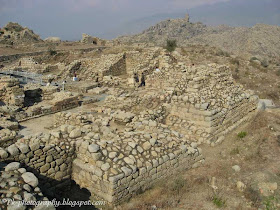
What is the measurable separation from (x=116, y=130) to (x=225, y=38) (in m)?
67.1

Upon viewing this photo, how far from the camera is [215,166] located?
7145 millimetres

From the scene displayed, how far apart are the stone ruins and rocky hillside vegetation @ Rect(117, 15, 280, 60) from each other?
24.9 m

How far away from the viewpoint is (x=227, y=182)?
20.4ft

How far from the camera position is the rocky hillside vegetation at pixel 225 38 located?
5222cm

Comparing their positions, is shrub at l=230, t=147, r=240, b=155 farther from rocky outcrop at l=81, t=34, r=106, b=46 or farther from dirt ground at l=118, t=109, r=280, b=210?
rocky outcrop at l=81, t=34, r=106, b=46

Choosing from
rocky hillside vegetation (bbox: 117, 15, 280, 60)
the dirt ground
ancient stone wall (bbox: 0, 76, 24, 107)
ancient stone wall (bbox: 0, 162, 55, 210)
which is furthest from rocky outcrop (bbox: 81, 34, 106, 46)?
ancient stone wall (bbox: 0, 162, 55, 210)

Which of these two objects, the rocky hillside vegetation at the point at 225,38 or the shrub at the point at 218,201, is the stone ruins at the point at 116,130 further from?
the rocky hillside vegetation at the point at 225,38

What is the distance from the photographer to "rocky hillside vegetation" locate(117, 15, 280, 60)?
171 ft

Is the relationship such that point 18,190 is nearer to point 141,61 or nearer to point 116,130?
point 116,130

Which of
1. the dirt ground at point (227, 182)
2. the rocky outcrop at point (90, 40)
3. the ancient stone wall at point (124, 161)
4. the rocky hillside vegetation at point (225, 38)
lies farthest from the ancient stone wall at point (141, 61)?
the rocky outcrop at point (90, 40)

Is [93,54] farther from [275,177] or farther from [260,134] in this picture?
[275,177]

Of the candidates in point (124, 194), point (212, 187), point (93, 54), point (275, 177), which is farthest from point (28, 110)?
point (93, 54)

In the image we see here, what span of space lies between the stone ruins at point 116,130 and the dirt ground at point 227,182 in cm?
31

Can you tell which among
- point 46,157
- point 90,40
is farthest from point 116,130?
point 90,40
